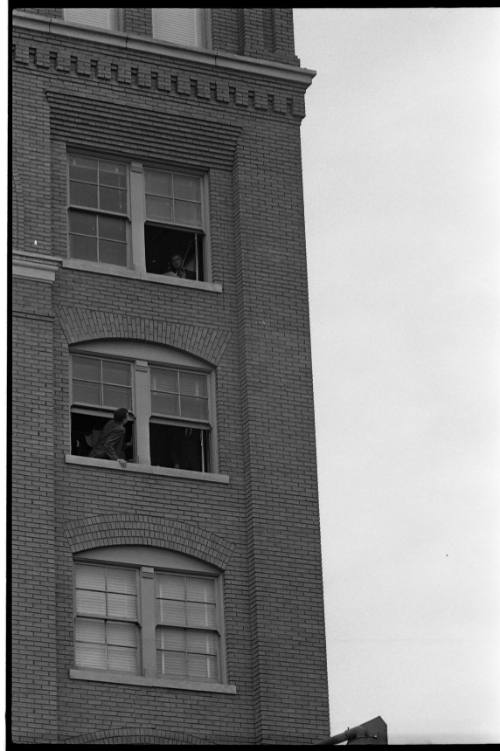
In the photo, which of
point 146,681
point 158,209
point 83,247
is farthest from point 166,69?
point 146,681

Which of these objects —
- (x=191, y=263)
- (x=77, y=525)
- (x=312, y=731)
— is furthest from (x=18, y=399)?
(x=312, y=731)

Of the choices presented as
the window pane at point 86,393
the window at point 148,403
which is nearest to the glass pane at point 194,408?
the window at point 148,403

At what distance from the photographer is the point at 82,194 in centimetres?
3525

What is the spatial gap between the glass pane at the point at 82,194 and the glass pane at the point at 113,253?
0.67 m

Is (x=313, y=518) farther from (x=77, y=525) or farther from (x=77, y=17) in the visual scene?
(x=77, y=17)

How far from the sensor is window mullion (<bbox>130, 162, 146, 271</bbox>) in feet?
115

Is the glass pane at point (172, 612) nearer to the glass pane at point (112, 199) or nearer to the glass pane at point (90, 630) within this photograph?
the glass pane at point (90, 630)

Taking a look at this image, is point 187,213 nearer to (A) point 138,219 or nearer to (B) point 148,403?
(A) point 138,219

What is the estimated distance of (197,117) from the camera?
36312 millimetres

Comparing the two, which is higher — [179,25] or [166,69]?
[179,25]

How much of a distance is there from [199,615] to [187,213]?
6.98 metres

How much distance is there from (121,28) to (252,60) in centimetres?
228

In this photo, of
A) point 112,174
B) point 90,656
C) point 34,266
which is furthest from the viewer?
point 112,174

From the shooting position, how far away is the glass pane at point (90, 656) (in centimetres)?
3191
